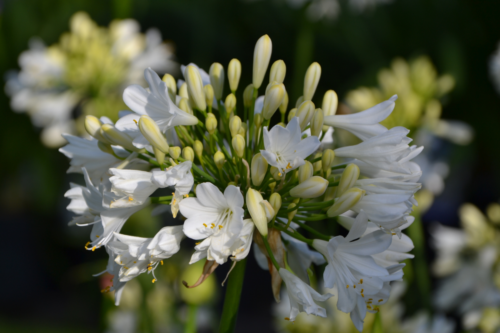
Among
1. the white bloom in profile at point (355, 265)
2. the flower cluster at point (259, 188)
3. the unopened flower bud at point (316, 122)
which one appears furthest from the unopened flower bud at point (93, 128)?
the white bloom in profile at point (355, 265)

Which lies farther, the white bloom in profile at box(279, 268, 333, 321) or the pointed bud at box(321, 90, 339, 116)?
the pointed bud at box(321, 90, 339, 116)

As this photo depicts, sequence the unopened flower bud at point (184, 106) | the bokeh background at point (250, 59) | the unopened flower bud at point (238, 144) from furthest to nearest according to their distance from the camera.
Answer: the bokeh background at point (250, 59) < the unopened flower bud at point (184, 106) < the unopened flower bud at point (238, 144)

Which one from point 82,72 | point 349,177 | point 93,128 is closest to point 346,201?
point 349,177

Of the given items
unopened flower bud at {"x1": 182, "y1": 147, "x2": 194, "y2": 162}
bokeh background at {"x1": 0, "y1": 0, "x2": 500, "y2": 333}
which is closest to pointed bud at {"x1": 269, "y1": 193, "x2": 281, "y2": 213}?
unopened flower bud at {"x1": 182, "y1": 147, "x2": 194, "y2": 162}

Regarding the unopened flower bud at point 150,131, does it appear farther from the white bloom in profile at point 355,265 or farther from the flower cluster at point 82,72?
the flower cluster at point 82,72

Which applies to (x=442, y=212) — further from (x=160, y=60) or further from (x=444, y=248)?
(x=160, y=60)

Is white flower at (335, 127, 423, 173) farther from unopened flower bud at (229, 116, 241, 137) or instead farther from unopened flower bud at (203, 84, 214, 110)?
unopened flower bud at (203, 84, 214, 110)

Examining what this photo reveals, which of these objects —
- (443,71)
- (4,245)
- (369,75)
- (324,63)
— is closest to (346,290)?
(369,75)
